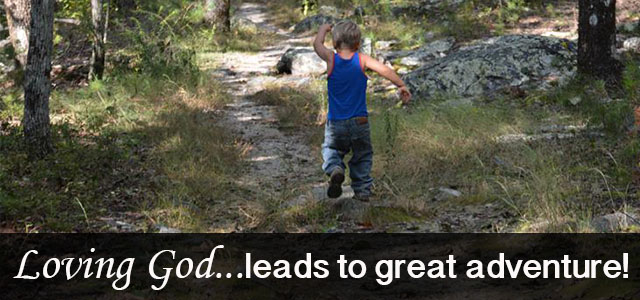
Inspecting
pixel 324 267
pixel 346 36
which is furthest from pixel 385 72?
pixel 324 267

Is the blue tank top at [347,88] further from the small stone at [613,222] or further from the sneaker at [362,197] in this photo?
the small stone at [613,222]

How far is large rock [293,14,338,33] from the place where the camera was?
64.3 ft

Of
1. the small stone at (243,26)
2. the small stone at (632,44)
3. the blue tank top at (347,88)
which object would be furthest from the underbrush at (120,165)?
the small stone at (243,26)

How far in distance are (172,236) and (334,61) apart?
198cm

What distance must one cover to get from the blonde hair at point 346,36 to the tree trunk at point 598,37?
5.01m

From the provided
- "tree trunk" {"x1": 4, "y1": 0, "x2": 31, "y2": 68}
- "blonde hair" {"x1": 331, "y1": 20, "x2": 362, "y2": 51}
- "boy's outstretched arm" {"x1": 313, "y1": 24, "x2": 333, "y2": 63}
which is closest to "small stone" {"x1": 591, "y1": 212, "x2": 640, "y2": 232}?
"blonde hair" {"x1": 331, "y1": 20, "x2": 362, "y2": 51}

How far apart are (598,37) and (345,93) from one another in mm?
5170

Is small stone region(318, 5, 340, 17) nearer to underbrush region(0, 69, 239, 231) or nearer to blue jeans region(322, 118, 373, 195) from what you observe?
underbrush region(0, 69, 239, 231)

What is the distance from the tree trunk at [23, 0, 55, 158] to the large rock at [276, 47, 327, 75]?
6645 mm

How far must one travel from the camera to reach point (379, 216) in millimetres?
5988

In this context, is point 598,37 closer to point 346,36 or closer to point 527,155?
point 527,155

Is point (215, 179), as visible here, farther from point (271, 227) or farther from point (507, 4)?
point (507, 4)

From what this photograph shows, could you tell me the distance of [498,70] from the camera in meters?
10.8

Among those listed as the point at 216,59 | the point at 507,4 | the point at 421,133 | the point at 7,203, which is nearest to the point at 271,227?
the point at 7,203
